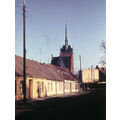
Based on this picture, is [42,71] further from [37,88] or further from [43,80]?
[37,88]

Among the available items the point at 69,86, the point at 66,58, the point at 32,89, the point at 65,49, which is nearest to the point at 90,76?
the point at 69,86

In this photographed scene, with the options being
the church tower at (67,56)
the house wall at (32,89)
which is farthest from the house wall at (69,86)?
the house wall at (32,89)

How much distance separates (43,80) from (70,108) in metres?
0.79

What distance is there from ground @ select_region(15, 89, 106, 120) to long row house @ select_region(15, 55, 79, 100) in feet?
0.53

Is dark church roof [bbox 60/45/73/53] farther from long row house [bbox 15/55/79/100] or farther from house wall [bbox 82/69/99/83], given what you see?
house wall [bbox 82/69/99/83]

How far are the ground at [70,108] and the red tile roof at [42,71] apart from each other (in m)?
0.45

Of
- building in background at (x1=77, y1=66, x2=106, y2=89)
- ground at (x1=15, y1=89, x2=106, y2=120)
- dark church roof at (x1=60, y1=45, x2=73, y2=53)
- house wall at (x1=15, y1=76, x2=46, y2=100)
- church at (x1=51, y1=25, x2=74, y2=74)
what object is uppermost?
dark church roof at (x1=60, y1=45, x2=73, y2=53)

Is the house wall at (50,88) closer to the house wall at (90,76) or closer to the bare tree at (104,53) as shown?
the house wall at (90,76)

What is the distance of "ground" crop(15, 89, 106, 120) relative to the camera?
4930 millimetres

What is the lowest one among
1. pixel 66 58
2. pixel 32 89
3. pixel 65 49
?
pixel 32 89

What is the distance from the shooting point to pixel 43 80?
523cm

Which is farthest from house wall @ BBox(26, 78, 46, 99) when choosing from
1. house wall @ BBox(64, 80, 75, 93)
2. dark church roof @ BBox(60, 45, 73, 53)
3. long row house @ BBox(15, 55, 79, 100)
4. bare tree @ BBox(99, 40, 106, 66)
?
bare tree @ BBox(99, 40, 106, 66)
